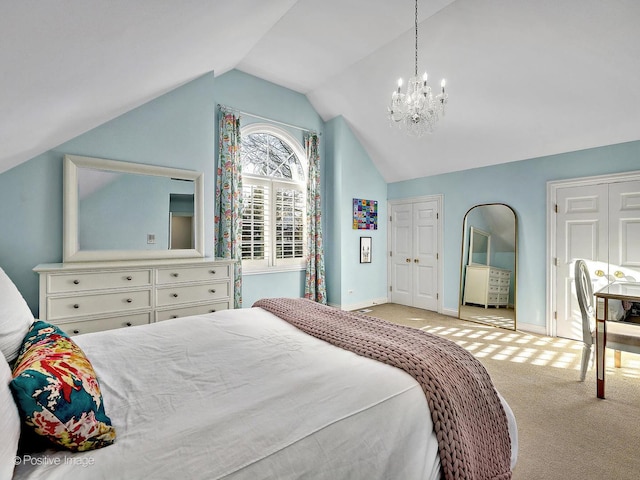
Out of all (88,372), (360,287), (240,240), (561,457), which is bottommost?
(561,457)

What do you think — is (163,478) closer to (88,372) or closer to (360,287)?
(88,372)

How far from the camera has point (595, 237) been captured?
135 inches

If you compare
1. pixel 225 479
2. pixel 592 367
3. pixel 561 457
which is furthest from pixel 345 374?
pixel 592 367

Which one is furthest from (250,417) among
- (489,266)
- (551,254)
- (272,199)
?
(489,266)

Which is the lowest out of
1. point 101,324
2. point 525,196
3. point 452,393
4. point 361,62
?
point 101,324

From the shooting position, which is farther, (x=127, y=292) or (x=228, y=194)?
(x=228, y=194)

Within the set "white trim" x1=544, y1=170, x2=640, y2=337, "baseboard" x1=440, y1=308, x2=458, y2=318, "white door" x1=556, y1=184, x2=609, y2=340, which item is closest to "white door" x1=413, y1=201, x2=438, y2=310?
"baseboard" x1=440, y1=308, x2=458, y2=318

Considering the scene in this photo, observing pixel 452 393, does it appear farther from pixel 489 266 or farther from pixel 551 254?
pixel 489 266

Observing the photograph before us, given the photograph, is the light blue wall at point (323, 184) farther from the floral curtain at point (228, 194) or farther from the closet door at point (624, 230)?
the closet door at point (624, 230)

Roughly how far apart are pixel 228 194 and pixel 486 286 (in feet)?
12.4

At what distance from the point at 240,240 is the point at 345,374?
315 centimetres

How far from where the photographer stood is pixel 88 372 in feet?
3.10

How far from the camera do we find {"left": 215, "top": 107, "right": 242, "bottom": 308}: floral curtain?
12.6 ft

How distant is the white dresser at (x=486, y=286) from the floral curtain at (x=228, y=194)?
10.8 feet
